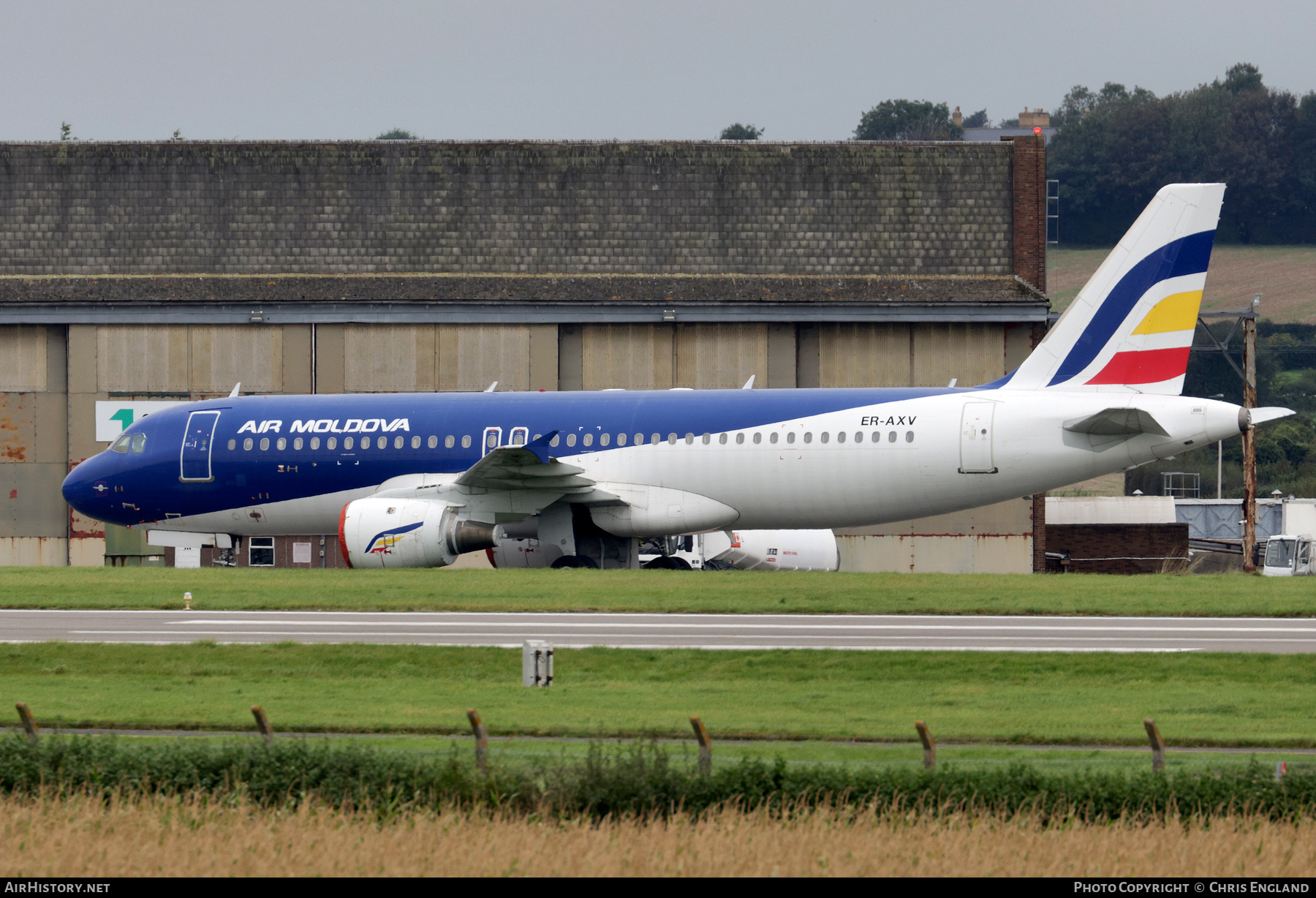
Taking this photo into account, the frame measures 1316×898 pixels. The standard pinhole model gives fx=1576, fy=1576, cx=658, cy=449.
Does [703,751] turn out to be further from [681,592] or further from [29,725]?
[681,592]

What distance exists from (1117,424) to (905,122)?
153 metres

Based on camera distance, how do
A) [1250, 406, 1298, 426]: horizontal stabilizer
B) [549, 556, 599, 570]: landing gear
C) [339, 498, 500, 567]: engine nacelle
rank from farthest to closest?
[549, 556, 599, 570]: landing gear
[339, 498, 500, 567]: engine nacelle
[1250, 406, 1298, 426]: horizontal stabilizer

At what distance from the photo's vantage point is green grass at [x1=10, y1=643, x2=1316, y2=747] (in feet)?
57.7

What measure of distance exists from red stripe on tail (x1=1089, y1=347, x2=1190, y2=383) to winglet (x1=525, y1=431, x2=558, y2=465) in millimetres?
11423

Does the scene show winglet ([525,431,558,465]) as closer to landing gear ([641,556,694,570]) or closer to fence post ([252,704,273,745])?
landing gear ([641,556,694,570])

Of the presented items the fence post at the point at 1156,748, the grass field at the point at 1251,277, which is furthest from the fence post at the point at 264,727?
the grass field at the point at 1251,277

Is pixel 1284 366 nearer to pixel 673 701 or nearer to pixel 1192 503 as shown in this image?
pixel 1192 503

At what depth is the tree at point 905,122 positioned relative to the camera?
17462 centimetres

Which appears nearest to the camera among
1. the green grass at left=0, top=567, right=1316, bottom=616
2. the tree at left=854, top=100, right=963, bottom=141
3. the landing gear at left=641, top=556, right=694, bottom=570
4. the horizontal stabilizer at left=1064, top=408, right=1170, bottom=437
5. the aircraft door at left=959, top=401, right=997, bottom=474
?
the green grass at left=0, top=567, right=1316, bottom=616

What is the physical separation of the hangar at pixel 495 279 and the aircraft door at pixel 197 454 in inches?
433

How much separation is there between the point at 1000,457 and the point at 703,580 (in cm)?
654

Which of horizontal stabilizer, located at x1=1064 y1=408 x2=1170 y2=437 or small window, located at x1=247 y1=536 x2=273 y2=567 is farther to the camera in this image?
small window, located at x1=247 y1=536 x2=273 y2=567

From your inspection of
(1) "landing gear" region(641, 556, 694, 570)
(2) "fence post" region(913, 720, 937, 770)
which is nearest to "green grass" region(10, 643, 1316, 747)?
(2) "fence post" region(913, 720, 937, 770)

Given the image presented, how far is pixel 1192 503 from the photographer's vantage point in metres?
84.0
